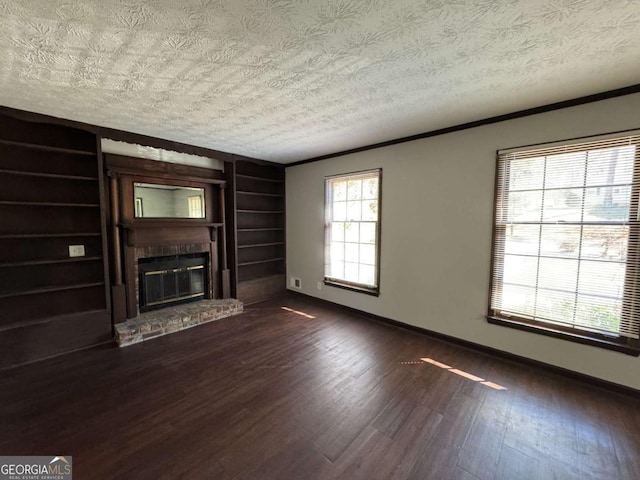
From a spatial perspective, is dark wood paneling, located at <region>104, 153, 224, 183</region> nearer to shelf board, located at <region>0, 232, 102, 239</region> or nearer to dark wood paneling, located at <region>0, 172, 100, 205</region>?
dark wood paneling, located at <region>0, 172, 100, 205</region>

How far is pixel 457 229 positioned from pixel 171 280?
3849 mm

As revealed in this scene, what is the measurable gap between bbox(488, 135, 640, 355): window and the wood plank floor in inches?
22.0

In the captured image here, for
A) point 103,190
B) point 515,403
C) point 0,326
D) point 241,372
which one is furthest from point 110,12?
point 515,403

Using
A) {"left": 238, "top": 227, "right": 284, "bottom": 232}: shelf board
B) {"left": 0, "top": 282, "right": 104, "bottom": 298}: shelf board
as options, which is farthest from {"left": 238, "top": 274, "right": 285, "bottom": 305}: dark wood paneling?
{"left": 0, "top": 282, "right": 104, "bottom": 298}: shelf board

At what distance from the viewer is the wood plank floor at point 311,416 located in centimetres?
157

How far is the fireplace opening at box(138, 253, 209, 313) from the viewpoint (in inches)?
141

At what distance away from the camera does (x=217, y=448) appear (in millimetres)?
1681

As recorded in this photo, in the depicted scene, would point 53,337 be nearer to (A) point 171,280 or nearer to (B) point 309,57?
(A) point 171,280

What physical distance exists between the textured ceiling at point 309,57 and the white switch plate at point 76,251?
1410 millimetres

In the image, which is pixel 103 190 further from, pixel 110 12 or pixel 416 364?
pixel 416 364

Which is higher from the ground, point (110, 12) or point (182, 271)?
point (110, 12)

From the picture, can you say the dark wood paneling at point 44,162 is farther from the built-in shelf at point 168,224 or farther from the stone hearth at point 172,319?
the stone hearth at point 172,319

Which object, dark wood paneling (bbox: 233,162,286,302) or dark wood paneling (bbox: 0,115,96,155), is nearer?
dark wood paneling (bbox: 0,115,96,155)

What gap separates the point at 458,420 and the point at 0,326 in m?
4.19
